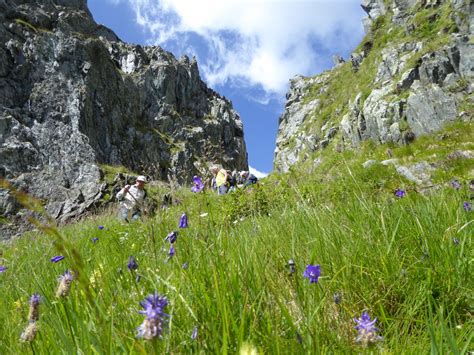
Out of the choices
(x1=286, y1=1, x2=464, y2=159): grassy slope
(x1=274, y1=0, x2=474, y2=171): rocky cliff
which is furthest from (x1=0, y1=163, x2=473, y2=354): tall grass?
(x1=286, y1=1, x2=464, y2=159): grassy slope

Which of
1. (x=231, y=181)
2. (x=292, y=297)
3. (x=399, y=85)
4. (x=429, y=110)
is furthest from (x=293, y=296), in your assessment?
(x=399, y=85)

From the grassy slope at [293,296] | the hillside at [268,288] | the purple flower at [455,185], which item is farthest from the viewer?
the purple flower at [455,185]

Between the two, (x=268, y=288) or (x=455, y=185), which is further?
(x=455, y=185)

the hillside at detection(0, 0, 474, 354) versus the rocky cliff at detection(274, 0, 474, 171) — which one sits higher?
the rocky cliff at detection(274, 0, 474, 171)

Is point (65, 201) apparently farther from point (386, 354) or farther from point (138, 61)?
point (138, 61)

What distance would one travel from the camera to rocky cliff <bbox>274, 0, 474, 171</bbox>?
59.4 feet

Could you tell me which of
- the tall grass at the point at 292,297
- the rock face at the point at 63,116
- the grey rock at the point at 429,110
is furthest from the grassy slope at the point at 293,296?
the grey rock at the point at 429,110

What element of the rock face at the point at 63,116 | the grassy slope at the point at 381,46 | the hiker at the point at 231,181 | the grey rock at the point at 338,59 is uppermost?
the grey rock at the point at 338,59

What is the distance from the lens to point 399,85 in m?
39.9

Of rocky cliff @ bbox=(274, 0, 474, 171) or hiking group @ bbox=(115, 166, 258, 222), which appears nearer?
hiking group @ bbox=(115, 166, 258, 222)

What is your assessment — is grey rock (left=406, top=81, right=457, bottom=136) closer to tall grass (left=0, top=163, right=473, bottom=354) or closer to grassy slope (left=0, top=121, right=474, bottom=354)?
grassy slope (left=0, top=121, right=474, bottom=354)

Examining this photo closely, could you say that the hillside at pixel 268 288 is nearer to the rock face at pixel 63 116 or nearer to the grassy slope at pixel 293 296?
the grassy slope at pixel 293 296

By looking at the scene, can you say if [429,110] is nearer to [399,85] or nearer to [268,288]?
[268,288]

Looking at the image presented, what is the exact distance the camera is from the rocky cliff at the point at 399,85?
18094 mm
